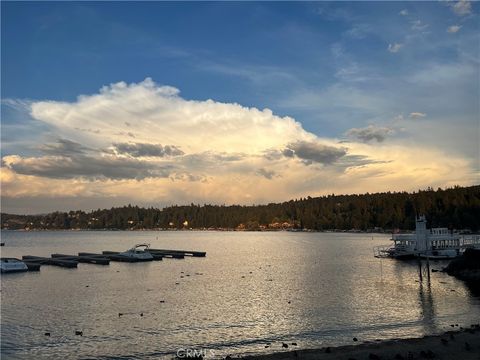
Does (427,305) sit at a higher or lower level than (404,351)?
lower

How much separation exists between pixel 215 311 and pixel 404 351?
1981 cm

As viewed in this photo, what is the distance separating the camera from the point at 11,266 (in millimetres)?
75875

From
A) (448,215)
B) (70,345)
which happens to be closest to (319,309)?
(70,345)

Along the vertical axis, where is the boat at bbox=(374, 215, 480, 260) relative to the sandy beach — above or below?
above

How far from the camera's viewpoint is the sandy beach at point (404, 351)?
2497 centimetres

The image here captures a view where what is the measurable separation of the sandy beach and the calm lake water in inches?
132

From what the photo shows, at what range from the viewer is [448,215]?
195000 millimetres

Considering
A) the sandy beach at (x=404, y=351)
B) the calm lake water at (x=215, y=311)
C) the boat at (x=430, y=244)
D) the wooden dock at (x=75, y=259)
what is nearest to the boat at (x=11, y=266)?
the wooden dock at (x=75, y=259)

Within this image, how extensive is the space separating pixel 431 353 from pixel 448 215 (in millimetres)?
186868

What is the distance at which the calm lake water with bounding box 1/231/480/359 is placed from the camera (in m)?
31.3

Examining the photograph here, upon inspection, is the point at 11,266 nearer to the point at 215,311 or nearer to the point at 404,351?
the point at 215,311

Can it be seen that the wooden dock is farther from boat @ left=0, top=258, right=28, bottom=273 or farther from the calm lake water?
the calm lake water
